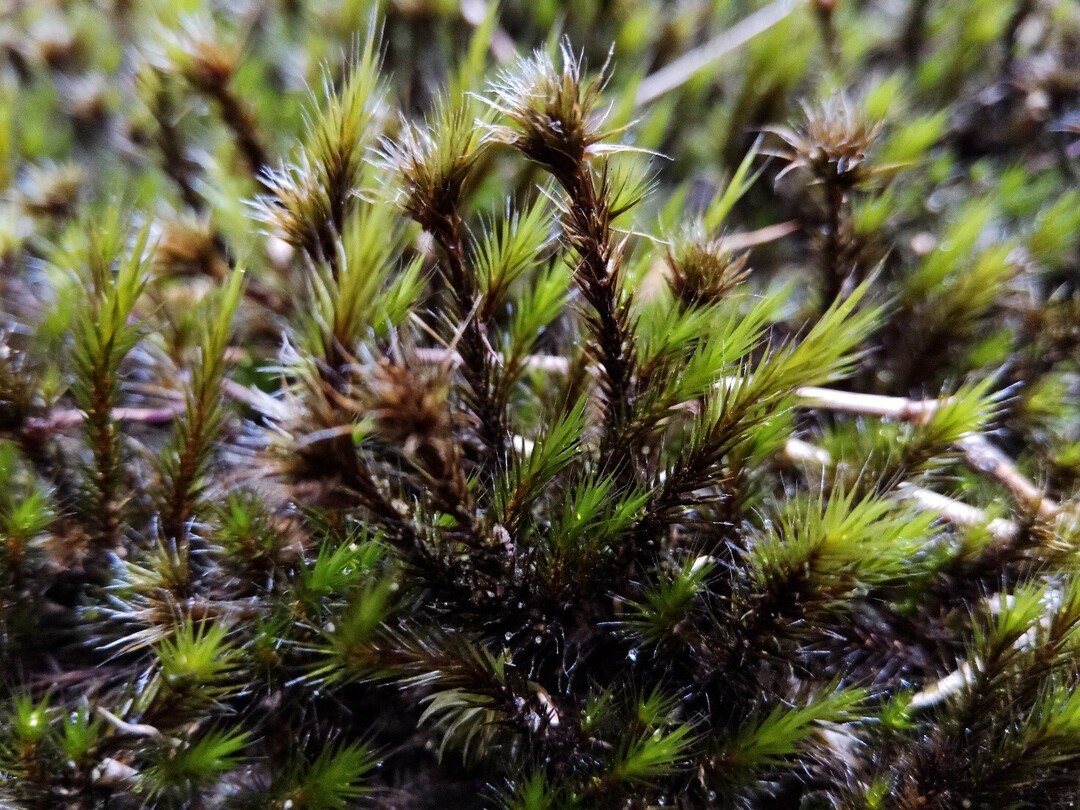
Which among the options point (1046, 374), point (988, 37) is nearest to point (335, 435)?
point (1046, 374)

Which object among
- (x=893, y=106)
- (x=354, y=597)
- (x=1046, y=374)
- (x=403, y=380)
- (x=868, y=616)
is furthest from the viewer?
(x=893, y=106)

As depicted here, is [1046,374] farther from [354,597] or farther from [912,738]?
[354,597]

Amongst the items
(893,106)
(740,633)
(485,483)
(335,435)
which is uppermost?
(893,106)

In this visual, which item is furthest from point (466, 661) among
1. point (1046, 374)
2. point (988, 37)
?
point (988, 37)

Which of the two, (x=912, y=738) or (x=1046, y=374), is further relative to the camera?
(x=1046, y=374)

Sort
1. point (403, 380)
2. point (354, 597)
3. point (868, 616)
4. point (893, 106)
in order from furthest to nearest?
point (893, 106), point (868, 616), point (354, 597), point (403, 380)

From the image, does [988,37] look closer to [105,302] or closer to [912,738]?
[912,738]

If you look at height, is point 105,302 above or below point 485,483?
above
